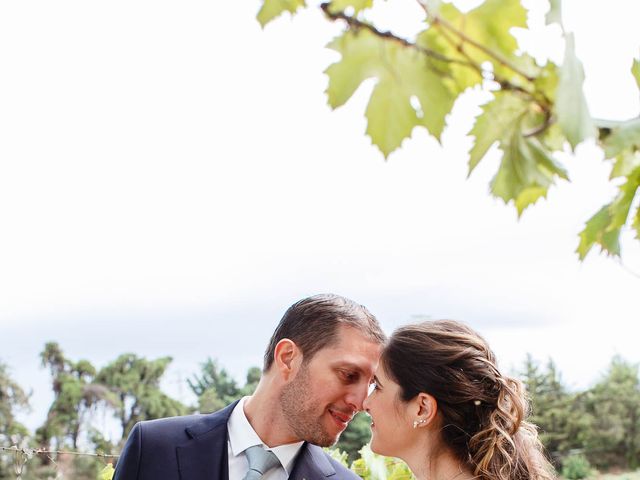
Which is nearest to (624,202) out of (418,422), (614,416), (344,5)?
(344,5)

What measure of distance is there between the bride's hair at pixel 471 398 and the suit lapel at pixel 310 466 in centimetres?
38

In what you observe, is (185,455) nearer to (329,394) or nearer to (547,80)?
(329,394)

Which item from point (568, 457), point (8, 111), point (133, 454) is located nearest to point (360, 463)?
point (133, 454)

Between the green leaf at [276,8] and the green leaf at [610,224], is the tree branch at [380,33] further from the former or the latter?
the green leaf at [610,224]

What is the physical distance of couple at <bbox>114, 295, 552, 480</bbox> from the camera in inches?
78.5

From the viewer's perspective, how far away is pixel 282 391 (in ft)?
7.38

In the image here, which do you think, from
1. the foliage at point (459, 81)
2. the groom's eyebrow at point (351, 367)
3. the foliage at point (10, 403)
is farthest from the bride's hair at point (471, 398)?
the foliage at point (10, 403)

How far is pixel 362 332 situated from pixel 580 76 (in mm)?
1941

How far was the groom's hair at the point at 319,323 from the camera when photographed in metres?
2.29

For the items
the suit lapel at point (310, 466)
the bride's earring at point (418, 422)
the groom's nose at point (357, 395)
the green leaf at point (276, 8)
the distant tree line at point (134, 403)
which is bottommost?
the distant tree line at point (134, 403)

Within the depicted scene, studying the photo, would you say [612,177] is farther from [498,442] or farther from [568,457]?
[568,457]

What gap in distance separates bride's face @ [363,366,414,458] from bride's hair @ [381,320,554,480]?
25 millimetres

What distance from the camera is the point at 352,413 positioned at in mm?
2221

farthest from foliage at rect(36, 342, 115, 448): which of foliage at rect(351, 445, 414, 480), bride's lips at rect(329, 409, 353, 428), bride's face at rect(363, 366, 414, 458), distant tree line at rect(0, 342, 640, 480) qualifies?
bride's face at rect(363, 366, 414, 458)
